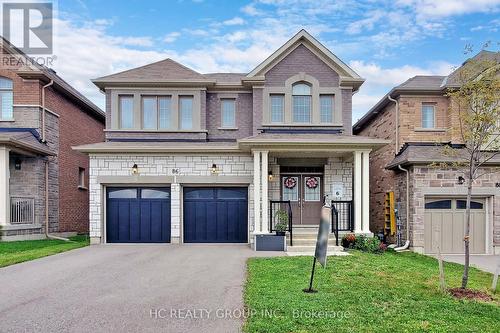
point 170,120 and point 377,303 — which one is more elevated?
point 170,120

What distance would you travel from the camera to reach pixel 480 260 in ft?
36.9

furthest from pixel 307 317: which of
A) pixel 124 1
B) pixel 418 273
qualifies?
pixel 124 1

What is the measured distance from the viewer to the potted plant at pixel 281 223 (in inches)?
460

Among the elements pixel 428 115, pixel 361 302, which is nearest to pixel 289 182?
pixel 428 115

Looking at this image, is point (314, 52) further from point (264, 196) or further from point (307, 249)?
point (307, 249)

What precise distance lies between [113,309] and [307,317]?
277 cm

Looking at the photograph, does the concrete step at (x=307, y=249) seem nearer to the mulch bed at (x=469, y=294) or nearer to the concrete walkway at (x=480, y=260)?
the concrete walkway at (x=480, y=260)

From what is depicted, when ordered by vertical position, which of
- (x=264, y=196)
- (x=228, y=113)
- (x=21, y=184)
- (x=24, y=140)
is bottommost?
(x=264, y=196)

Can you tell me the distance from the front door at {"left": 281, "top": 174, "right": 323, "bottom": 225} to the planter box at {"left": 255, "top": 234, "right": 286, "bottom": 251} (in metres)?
2.27

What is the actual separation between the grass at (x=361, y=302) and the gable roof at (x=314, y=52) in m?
7.59

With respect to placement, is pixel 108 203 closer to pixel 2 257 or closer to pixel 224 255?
pixel 2 257

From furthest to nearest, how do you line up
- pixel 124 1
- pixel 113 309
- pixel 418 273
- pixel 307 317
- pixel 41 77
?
pixel 41 77 → pixel 124 1 → pixel 418 273 → pixel 113 309 → pixel 307 317

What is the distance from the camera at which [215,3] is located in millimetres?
13422

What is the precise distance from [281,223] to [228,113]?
4.99 metres
